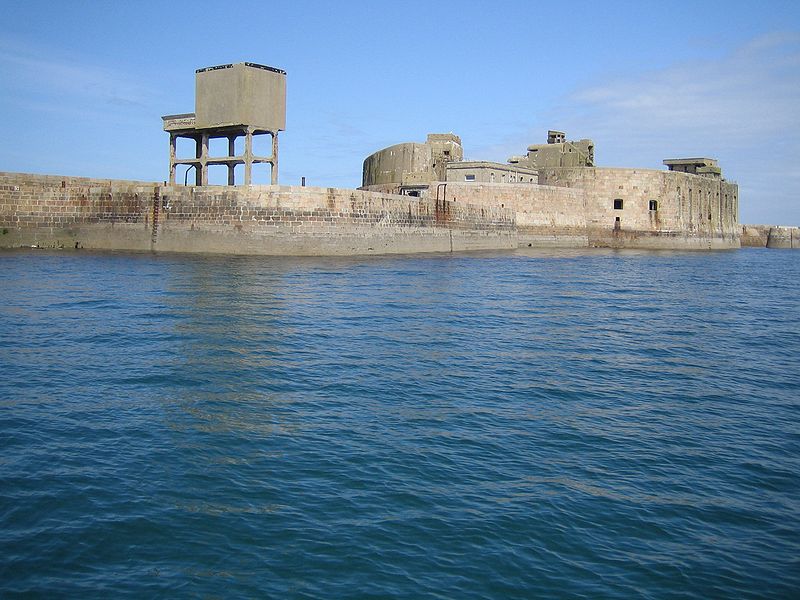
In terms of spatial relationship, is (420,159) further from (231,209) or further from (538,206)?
(231,209)

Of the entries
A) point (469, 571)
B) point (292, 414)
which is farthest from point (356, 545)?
point (292, 414)

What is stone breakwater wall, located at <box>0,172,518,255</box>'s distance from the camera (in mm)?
34000

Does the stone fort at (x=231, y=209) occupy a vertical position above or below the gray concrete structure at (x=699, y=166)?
below

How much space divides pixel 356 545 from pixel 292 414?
3528mm

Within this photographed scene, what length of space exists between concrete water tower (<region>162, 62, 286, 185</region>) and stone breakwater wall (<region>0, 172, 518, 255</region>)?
184 cm

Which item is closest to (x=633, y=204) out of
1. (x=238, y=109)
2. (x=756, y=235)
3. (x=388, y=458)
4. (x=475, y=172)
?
(x=475, y=172)

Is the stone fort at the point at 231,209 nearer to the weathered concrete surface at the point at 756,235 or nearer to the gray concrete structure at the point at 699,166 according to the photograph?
the gray concrete structure at the point at 699,166

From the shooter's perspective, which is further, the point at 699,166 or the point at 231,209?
the point at 699,166

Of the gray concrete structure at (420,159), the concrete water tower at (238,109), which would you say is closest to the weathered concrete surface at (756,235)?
the gray concrete structure at (420,159)

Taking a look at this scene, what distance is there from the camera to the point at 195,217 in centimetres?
3500

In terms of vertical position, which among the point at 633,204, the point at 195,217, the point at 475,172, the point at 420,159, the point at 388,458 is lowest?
the point at 388,458

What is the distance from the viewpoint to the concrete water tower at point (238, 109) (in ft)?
116

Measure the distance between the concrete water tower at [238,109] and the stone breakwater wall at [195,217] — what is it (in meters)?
1.84

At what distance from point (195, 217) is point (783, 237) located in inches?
3875
